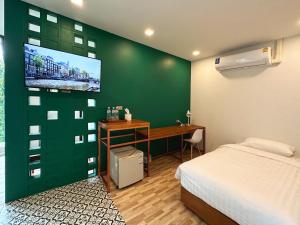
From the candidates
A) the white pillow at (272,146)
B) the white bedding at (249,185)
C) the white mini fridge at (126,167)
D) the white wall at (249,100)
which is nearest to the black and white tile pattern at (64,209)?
the white mini fridge at (126,167)

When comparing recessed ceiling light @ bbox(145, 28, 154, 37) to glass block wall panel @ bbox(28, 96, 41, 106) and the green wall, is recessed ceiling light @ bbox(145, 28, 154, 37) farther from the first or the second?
glass block wall panel @ bbox(28, 96, 41, 106)

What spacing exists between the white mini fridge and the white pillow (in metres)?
2.16

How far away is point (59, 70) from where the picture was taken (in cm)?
224

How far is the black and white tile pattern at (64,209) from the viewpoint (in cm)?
179

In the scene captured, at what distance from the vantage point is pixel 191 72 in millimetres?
4574

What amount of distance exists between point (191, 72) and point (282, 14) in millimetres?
2498

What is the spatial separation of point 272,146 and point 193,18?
2599 mm

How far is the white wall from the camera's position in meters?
2.82

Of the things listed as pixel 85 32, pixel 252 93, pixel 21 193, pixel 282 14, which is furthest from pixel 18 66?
pixel 252 93

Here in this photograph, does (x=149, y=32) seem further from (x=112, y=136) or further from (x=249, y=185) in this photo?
(x=249, y=185)

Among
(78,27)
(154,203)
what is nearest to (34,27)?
(78,27)

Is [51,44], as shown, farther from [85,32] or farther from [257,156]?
[257,156]

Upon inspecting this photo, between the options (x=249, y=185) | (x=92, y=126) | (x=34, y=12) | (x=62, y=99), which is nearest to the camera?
(x=249, y=185)

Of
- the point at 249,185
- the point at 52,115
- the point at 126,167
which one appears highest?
the point at 52,115
